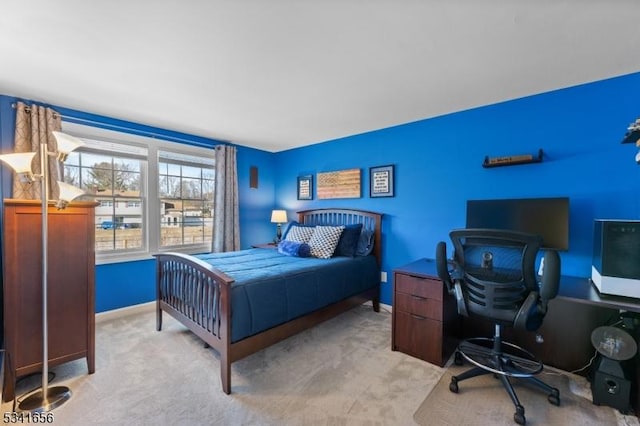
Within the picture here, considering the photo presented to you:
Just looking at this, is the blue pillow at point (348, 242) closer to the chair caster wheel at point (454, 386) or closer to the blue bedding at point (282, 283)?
the blue bedding at point (282, 283)

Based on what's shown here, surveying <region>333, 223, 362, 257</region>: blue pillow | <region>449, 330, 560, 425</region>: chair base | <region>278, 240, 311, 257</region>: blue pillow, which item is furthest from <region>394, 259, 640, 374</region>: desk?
<region>278, 240, 311, 257</region>: blue pillow

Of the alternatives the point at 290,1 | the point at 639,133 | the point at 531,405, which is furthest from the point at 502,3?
the point at 531,405

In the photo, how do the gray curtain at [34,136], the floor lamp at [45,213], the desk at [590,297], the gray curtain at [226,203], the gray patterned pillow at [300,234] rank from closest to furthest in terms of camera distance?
1. the desk at [590,297]
2. the floor lamp at [45,213]
3. the gray curtain at [34,136]
4. the gray patterned pillow at [300,234]
5. the gray curtain at [226,203]

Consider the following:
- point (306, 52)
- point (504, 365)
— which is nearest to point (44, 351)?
point (306, 52)

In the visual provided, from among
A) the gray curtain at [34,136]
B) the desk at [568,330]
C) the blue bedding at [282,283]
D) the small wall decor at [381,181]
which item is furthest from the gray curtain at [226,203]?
the desk at [568,330]

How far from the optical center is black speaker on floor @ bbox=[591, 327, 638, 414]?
5.52ft

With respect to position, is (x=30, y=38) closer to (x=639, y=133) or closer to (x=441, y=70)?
(x=441, y=70)

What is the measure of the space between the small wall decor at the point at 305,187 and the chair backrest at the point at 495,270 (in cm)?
257

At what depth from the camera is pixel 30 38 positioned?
1640 millimetres

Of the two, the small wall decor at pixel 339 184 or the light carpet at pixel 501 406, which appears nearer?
the light carpet at pixel 501 406

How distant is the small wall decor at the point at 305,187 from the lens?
4156mm

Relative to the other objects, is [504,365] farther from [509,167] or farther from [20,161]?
[20,161]

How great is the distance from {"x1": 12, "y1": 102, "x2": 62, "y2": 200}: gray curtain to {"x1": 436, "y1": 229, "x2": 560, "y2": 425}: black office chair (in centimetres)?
352

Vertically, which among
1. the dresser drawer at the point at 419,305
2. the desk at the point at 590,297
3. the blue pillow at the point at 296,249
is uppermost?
the blue pillow at the point at 296,249
